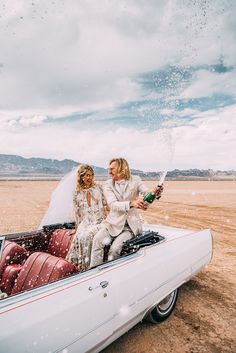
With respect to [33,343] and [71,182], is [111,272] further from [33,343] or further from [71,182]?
[71,182]

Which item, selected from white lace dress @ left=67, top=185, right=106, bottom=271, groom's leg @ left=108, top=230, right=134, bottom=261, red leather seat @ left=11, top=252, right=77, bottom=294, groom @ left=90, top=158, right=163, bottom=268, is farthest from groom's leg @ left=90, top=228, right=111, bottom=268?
red leather seat @ left=11, top=252, right=77, bottom=294

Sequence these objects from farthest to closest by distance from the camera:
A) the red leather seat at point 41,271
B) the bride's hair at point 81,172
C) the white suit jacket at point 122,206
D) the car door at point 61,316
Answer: the bride's hair at point 81,172
the white suit jacket at point 122,206
the red leather seat at point 41,271
the car door at point 61,316

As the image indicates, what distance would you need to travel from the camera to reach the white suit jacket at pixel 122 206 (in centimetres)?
379

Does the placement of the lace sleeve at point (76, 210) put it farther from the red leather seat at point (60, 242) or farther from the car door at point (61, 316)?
the car door at point (61, 316)

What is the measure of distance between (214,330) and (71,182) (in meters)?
2.84

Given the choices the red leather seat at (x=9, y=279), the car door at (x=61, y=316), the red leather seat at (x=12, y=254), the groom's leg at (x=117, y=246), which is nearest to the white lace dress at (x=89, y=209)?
the groom's leg at (x=117, y=246)

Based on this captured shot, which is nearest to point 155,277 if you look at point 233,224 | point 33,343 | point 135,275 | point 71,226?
point 135,275

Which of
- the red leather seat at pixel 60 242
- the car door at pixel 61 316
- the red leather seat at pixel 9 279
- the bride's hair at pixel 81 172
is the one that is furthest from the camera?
the bride's hair at pixel 81 172

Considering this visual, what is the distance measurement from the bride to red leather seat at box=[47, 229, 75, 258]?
0.17m

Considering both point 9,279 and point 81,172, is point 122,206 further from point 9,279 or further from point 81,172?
point 9,279

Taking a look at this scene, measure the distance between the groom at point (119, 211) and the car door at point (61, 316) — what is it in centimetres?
97

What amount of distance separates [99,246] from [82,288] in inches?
48.3

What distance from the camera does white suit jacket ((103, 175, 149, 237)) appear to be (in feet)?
12.4

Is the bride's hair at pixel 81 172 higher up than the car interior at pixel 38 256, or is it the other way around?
the bride's hair at pixel 81 172
